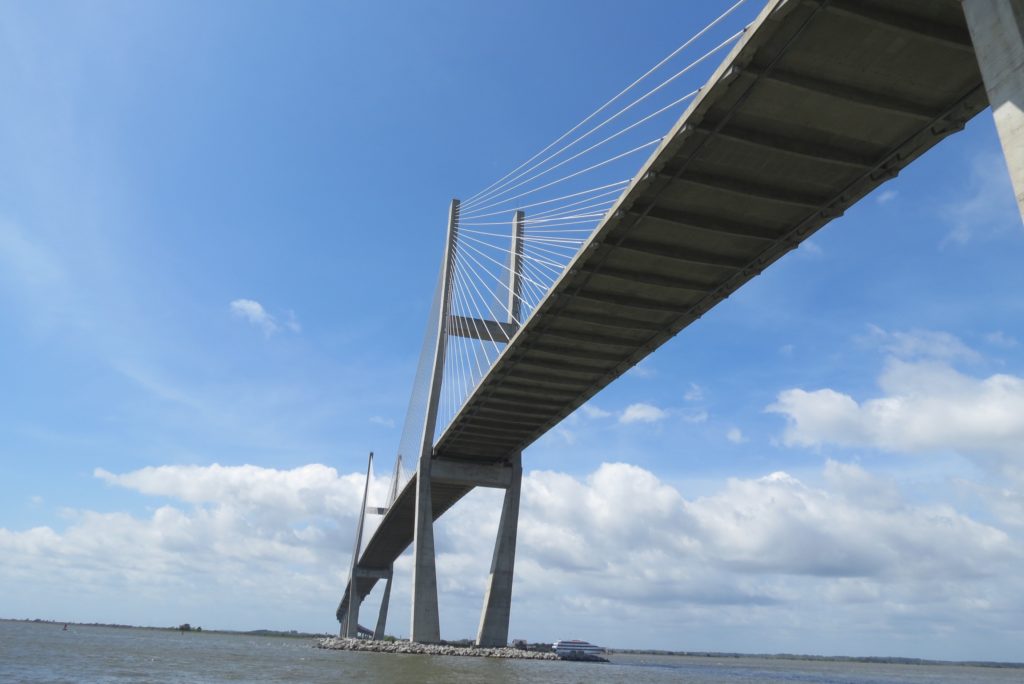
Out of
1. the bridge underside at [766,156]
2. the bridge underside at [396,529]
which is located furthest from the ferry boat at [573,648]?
the bridge underside at [766,156]

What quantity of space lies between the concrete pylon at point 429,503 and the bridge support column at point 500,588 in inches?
108

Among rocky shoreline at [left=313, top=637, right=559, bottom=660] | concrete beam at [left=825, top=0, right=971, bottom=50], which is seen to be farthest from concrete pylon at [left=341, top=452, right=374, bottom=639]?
concrete beam at [left=825, top=0, right=971, bottom=50]

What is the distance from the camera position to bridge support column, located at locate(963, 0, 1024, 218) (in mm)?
7543

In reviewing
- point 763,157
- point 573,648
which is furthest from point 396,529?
point 763,157

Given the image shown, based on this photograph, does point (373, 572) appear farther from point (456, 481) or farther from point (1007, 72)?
point (1007, 72)

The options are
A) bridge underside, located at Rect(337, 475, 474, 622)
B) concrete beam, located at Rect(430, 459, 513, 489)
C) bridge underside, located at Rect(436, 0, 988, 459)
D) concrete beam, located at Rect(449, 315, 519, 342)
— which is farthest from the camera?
bridge underside, located at Rect(337, 475, 474, 622)

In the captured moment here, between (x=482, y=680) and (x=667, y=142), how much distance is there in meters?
15.1

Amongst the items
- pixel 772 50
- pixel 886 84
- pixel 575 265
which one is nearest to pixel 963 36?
pixel 886 84

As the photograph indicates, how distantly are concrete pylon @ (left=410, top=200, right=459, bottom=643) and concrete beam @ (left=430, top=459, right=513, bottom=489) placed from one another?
2.41 ft

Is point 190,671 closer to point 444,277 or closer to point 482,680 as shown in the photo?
point 482,680

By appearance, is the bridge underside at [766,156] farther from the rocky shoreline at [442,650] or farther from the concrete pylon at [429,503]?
the rocky shoreline at [442,650]

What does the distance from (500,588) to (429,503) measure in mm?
5446

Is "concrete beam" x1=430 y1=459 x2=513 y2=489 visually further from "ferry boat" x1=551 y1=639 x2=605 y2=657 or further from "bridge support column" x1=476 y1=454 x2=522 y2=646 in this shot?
"ferry boat" x1=551 y1=639 x2=605 y2=657

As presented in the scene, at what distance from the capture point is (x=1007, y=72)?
7727 millimetres
